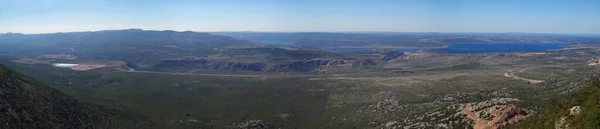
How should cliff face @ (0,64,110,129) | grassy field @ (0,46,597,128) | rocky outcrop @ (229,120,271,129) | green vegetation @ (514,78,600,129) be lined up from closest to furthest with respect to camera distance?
green vegetation @ (514,78,600,129) → cliff face @ (0,64,110,129) → rocky outcrop @ (229,120,271,129) → grassy field @ (0,46,597,128)

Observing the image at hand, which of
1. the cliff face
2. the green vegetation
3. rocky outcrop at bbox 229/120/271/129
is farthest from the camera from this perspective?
rocky outcrop at bbox 229/120/271/129

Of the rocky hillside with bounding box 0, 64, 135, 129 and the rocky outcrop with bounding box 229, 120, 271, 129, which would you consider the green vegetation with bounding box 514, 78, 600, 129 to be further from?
the rocky hillside with bounding box 0, 64, 135, 129

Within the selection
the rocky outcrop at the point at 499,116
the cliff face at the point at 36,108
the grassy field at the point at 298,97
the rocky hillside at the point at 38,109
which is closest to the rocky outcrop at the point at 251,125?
the grassy field at the point at 298,97

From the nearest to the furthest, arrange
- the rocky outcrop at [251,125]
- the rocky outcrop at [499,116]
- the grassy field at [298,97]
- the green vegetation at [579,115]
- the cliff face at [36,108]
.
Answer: the green vegetation at [579,115] < the cliff face at [36,108] < the rocky outcrop at [499,116] < the rocky outcrop at [251,125] < the grassy field at [298,97]

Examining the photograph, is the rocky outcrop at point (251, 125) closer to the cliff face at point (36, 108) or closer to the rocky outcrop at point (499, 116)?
the cliff face at point (36, 108)

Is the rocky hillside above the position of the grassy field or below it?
above

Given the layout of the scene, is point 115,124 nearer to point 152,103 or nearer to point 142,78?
point 152,103

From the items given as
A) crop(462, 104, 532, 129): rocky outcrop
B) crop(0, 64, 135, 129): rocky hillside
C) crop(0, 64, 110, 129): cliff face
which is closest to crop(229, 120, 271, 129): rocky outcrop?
crop(0, 64, 135, 129): rocky hillside

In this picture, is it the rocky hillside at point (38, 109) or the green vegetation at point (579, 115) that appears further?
the rocky hillside at point (38, 109)

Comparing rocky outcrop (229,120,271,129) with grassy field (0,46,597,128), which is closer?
rocky outcrop (229,120,271,129)
